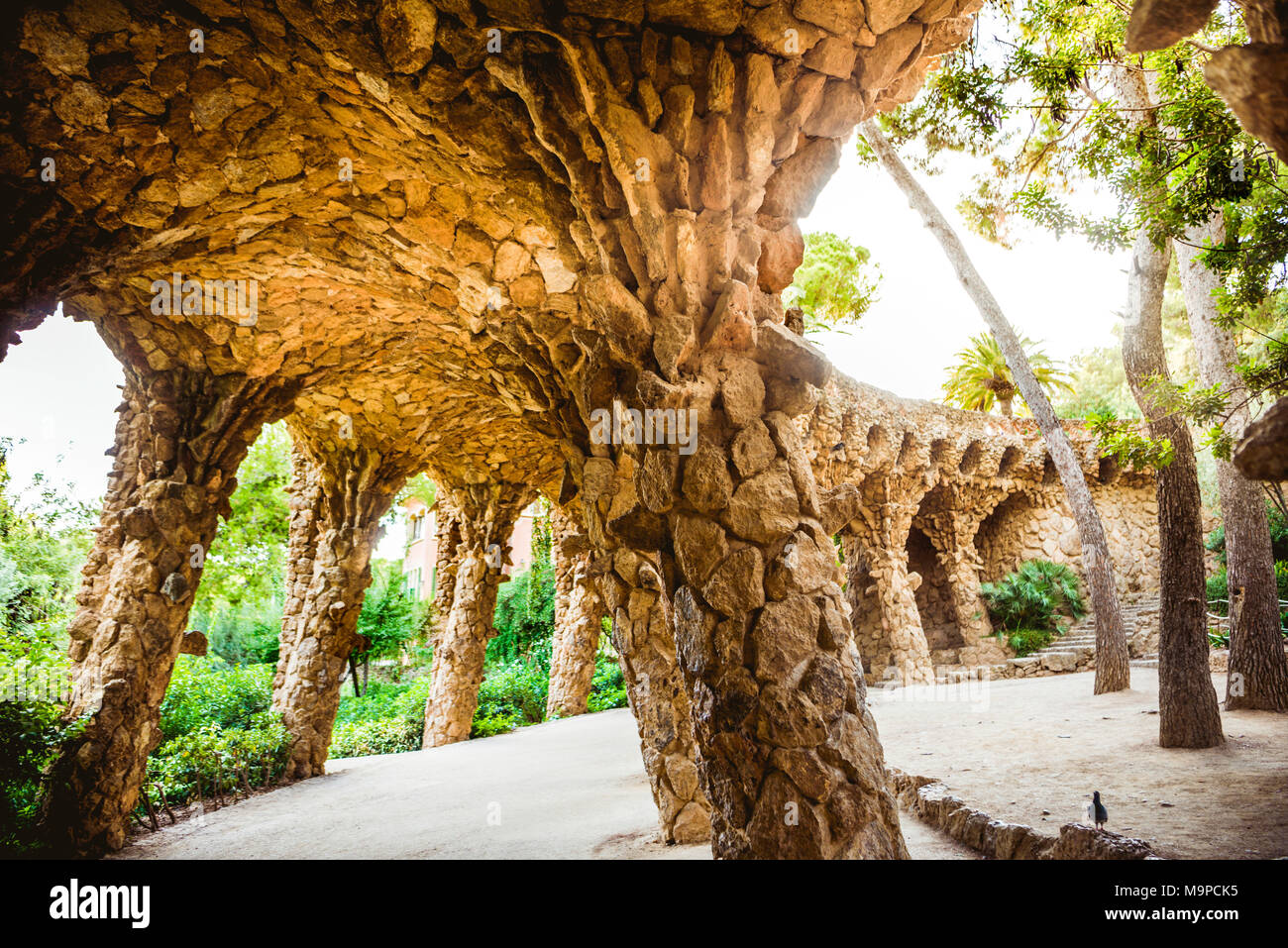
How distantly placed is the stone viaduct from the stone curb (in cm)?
103

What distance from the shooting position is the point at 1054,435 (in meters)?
8.57

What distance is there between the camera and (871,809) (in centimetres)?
230

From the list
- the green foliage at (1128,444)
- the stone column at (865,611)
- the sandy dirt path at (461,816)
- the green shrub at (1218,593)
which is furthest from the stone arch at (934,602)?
the green foliage at (1128,444)

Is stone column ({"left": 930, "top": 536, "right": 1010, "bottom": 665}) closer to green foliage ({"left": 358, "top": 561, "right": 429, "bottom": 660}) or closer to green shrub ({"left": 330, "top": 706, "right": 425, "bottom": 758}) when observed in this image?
green shrub ({"left": 330, "top": 706, "right": 425, "bottom": 758})

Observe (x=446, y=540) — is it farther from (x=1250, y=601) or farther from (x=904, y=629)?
(x=1250, y=601)

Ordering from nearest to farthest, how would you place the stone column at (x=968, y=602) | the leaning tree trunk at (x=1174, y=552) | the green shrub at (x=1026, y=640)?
the leaning tree trunk at (x=1174, y=552), the green shrub at (x=1026, y=640), the stone column at (x=968, y=602)

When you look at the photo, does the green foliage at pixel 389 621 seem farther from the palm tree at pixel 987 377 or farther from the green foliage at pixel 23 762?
the palm tree at pixel 987 377

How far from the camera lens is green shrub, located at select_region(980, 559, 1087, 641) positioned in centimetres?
1341

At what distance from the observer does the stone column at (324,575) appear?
776 cm

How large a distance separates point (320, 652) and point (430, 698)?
3114 mm

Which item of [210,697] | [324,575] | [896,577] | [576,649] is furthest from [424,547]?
[896,577]

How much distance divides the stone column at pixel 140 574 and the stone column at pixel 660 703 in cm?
398

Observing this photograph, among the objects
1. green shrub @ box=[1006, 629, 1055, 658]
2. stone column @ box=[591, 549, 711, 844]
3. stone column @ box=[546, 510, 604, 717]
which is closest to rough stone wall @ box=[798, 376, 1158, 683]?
green shrub @ box=[1006, 629, 1055, 658]
